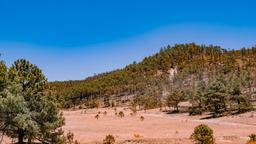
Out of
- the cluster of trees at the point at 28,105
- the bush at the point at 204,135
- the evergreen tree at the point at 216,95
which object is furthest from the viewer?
the evergreen tree at the point at 216,95

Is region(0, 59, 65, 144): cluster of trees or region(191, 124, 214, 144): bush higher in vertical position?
region(0, 59, 65, 144): cluster of trees

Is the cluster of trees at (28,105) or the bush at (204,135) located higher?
the cluster of trees at (28,105)

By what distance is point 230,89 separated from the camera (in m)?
81.6

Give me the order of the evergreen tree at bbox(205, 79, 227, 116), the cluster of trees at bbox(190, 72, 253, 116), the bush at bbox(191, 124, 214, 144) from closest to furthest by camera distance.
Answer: the bush at bbox(191, 124, 214, 144), the cluster of trees at bbox(190, 72, 253, 116), the evergreen tree at bbox(205, 79, 227, 116)

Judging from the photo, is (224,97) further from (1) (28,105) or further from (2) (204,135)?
(1) (28,105)

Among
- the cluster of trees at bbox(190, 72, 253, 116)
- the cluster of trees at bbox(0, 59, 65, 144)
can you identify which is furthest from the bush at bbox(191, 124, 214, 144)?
the cluster of trees at bbox(190, 72, 253, 116)

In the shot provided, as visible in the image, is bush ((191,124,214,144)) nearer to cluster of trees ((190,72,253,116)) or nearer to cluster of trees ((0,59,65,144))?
cluster of trees ((0,59,65,144))

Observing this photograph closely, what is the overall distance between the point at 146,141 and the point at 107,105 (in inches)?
4930

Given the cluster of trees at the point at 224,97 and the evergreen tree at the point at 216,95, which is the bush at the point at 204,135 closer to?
the cluster of trees at the point at 224,97

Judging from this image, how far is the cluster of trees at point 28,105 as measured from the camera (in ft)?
105

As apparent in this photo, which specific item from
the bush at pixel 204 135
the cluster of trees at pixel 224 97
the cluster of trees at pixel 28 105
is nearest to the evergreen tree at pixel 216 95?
the cluster of trees at pixel 224 97

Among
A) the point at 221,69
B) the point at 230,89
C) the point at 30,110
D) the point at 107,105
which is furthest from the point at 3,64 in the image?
the point at 221,69

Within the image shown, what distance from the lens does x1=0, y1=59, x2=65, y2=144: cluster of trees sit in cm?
3216

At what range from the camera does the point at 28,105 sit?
34656 millimetres
